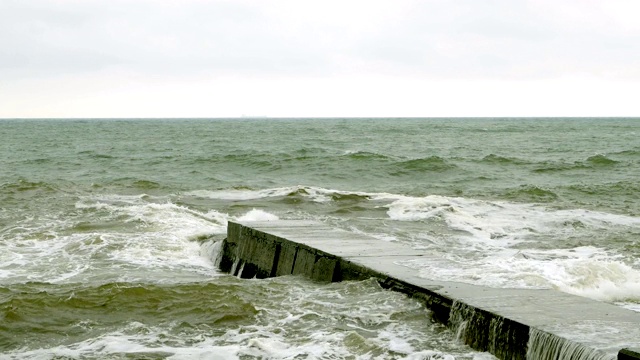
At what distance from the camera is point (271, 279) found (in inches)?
294

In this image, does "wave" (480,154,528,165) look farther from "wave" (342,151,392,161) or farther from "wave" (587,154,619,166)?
"wave" (342,151,392,161)

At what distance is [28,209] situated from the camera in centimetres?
1423

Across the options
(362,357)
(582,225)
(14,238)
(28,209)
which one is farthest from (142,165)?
(362,357)

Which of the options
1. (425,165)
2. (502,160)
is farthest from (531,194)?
(502,160)

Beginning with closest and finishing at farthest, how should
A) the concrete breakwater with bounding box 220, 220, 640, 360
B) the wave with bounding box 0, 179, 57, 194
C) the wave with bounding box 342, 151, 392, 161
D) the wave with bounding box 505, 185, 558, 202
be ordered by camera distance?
the concrete breakwater with bounding box 220, 220, 640, 360 → the wave with bounding box 505, 185, 558, 202 → the wave with bounding box 0, 179, 57, 194 → the wave with bounding box 342, 151, 392, 161

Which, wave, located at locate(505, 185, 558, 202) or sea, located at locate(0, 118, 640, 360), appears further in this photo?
wave, located at locate(505, 185, 558, 202)

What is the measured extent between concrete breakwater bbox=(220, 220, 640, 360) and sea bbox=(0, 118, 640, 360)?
0.51ft

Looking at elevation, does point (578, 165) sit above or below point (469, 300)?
above

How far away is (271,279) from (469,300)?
254 cm

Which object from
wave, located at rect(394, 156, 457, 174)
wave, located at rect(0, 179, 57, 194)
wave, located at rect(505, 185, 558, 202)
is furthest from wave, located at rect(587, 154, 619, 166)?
wave, located at rect(0, 179, 57, 194)

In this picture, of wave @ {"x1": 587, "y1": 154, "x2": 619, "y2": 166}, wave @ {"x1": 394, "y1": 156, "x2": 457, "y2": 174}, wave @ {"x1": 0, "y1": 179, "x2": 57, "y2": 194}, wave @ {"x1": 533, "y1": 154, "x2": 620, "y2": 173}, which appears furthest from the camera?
wave @ {"x1": 587, "y1": 154, "x2": 619, "y2": 166}

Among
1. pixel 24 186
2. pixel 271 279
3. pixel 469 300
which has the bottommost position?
pixel 24 186

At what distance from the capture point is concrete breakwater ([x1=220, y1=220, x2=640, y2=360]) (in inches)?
180

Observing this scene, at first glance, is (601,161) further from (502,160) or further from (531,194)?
(531,194)
